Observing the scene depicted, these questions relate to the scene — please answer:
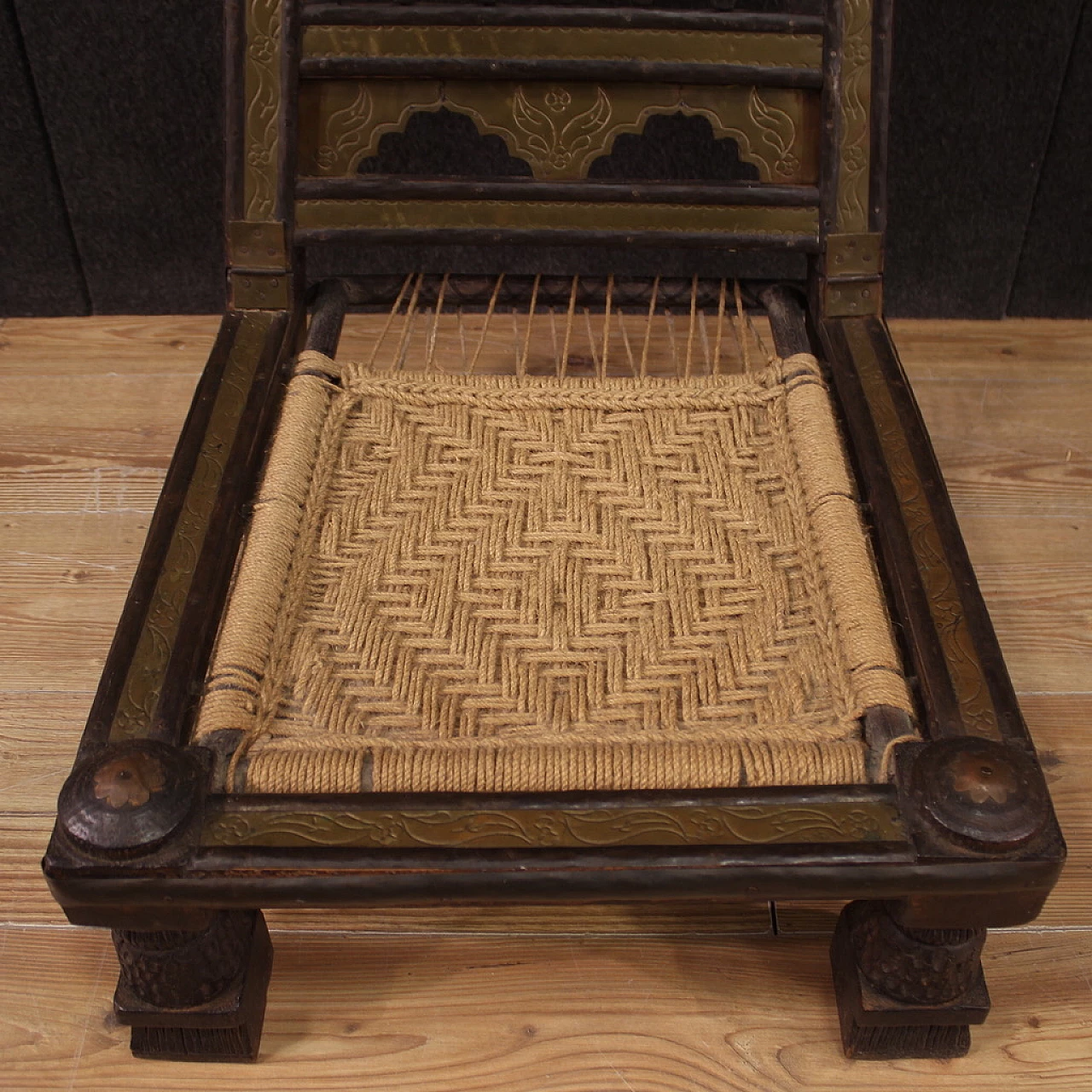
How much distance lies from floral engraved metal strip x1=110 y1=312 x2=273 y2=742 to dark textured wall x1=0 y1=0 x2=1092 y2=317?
0.50m

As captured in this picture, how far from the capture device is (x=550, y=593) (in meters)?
0.96

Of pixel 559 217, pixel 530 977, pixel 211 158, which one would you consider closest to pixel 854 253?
pixel 559 217

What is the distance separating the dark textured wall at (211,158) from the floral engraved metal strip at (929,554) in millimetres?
509

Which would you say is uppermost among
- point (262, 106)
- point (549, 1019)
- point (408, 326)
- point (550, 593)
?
point (262, 106)

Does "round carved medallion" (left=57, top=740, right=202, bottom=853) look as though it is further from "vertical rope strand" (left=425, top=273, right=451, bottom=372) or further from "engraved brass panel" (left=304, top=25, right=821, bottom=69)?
"engraved brass panel" (left=304, top=25, right=821, bottom=69)

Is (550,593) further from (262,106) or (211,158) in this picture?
(211,158)

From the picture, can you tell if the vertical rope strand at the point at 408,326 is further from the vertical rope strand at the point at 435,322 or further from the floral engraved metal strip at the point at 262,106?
the floral engraved metal strip at the point at 262,106

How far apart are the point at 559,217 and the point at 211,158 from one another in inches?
22.6

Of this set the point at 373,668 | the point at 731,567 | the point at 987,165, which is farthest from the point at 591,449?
the point at 987,165

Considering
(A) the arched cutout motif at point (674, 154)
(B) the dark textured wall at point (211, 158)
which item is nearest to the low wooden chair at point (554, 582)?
(A) the arched cutout motif at point (674, 154)

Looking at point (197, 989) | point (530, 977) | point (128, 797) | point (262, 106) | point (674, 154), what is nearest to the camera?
point (128, 797)

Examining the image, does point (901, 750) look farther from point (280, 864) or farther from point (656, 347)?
point (656, 347)

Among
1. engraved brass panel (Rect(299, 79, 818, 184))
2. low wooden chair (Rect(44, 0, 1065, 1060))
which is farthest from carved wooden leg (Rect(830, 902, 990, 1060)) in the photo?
engraved brass panel (Rect(299, 79, 818, 184))

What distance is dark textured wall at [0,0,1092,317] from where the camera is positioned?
142cm
